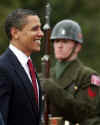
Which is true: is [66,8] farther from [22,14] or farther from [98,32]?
[22,14]

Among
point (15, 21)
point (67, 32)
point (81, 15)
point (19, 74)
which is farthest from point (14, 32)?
point (81, 15)

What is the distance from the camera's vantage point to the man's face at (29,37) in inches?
238

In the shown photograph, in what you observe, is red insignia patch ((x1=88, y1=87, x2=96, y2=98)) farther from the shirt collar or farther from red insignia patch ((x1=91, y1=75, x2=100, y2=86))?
the shirt collar

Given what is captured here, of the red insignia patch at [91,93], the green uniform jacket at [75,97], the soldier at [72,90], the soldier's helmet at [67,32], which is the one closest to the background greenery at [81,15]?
the soldier's helmet at [67,32]

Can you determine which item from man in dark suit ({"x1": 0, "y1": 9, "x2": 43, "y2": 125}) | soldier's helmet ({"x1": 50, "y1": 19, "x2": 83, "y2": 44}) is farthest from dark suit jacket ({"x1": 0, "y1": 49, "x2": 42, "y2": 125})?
soldier's helmet ({"x1": 50, "y1": 19, "x2": 83, "y2": 44})

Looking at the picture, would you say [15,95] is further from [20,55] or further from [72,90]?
[72,90]

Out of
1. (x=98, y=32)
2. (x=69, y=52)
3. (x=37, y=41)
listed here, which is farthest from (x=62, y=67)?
(x=98, y=32)

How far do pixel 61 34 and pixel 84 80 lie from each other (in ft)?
2.99

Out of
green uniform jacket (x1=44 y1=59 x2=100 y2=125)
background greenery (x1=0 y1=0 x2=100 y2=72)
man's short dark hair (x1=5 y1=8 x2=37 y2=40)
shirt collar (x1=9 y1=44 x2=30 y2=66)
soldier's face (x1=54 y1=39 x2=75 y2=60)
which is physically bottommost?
background greenery (x1=0 y1=0 x2=100 y2=72)

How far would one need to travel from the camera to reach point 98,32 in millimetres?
23703

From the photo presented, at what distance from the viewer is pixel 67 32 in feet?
29.9

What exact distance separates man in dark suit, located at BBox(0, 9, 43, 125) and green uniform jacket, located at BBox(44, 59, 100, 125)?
1.99 meters

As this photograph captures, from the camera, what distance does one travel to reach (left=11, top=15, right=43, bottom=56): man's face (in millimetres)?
6051

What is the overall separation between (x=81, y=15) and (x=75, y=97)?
674 inches
